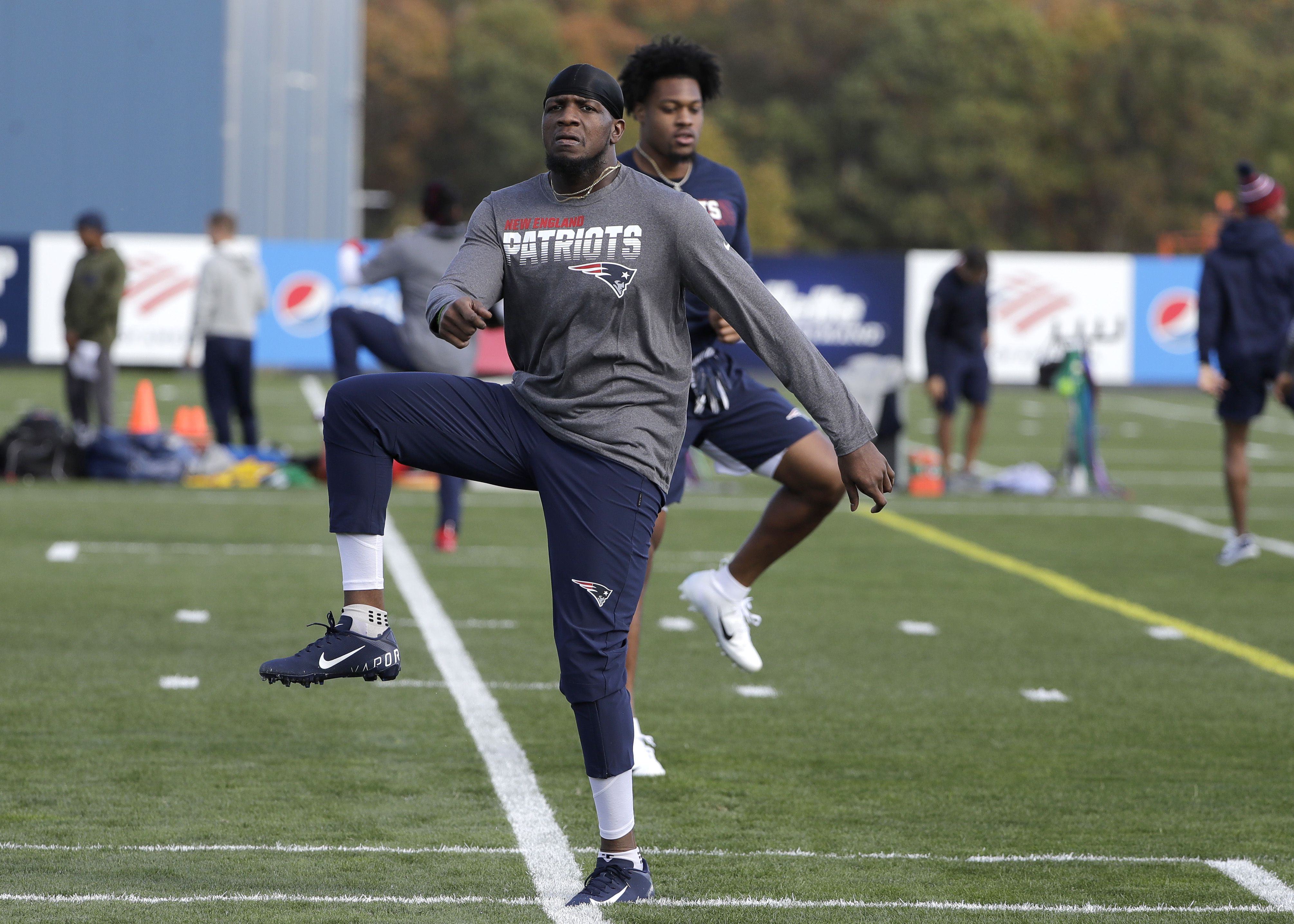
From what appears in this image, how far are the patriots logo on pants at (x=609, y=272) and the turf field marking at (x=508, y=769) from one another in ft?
4.68

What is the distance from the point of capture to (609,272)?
4.52 meters

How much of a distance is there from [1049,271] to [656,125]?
2372 centimetres

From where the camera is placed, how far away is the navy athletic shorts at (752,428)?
639cm

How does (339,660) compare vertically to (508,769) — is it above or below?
above

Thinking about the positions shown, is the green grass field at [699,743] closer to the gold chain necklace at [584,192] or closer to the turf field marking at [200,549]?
the turf field marking at [200,549]

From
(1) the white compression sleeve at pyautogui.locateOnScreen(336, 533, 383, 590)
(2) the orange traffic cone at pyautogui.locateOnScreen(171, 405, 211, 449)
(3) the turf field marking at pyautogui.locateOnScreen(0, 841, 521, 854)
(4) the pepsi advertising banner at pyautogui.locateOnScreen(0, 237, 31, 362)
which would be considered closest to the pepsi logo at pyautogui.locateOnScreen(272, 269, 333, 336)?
(4) the pepsi advertising banner at pyautogui.locateOnScreen(0, 237, 31, 362)

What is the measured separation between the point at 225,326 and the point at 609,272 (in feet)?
41.7

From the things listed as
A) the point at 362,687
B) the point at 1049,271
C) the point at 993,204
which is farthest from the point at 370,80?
Result: the point at 362,687

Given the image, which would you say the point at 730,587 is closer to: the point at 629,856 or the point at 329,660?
the point at 629,856

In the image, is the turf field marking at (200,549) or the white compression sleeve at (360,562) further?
the turf field marking at (200,549)

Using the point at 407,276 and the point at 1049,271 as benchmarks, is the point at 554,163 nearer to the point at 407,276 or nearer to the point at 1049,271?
the point at 407,276

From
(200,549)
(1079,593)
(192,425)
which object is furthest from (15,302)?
(1079,593)

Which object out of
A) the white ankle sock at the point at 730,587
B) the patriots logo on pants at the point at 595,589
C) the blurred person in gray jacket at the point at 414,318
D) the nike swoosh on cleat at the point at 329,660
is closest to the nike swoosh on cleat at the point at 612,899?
the patriots logo on pants at the point at 595,589

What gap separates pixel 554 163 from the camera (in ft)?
14.9
